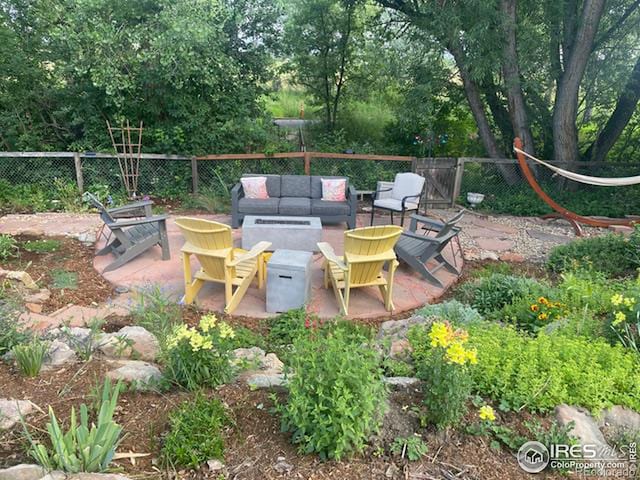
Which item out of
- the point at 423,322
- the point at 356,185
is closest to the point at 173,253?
the point at 423,322

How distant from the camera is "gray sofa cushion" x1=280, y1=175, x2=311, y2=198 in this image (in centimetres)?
704

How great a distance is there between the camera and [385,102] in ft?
37.4

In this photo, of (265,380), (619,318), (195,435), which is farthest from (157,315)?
(619,318)

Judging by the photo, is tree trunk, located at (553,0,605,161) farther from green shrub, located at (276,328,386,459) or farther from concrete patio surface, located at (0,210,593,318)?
green shrub, located at (276,328,386,459)

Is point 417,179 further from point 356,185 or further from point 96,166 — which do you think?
point 96,166

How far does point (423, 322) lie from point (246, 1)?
7325 millimetres

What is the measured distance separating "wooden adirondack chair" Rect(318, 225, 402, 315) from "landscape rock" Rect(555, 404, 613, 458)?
2011 millimetres

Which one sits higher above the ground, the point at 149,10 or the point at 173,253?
the point at 149,10

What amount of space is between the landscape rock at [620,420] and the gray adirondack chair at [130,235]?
14.0 ft

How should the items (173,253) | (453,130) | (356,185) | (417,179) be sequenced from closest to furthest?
1. (173,253)
2. (417,179)
3. (356,185)
4. (453,130)

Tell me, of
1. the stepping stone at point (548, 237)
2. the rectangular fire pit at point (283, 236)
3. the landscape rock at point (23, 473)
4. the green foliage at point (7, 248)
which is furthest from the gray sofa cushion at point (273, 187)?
the landscape rock at point (23, 473)

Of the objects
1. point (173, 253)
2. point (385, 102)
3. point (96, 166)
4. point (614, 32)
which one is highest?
point (614, 32)

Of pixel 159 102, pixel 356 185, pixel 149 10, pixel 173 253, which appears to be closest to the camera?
pixel 173 253

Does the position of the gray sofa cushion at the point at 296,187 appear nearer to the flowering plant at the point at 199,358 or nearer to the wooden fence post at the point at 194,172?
the wooden fence post at the point at 194,172
